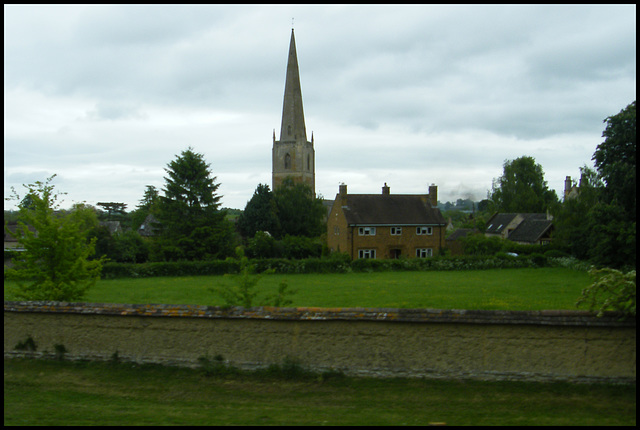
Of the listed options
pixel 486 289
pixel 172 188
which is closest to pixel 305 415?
pixel 486 289

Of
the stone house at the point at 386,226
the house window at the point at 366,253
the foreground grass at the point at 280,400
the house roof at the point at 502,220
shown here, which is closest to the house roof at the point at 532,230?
the house roof at the point at 502,220

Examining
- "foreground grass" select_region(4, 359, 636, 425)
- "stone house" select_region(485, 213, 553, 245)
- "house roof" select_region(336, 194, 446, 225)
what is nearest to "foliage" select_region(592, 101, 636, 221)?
"foreground grass" select_region(4, 359, 636, 425)

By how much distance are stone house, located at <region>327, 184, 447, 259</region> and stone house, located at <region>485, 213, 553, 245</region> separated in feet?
45.5

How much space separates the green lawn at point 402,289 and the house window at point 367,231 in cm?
995

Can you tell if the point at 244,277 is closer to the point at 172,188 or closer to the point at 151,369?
the point at 151,369

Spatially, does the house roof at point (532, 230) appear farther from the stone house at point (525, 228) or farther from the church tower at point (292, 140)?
the church tower at point (292, 140)

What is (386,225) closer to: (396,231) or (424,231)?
(396,231)

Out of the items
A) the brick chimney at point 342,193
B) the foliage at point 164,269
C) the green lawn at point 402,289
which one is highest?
the brick chimney at point 342,193

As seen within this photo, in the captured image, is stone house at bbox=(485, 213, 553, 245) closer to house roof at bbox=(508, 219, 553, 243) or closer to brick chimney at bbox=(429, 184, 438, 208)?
house roof at bbox=(508, 219, 553, 243)

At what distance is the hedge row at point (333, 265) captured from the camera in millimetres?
36906

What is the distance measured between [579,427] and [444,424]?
2.19 metres

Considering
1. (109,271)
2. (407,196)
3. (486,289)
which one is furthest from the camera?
(407,196)

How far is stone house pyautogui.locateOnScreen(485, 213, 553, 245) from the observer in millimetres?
57969

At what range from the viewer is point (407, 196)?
171ft
